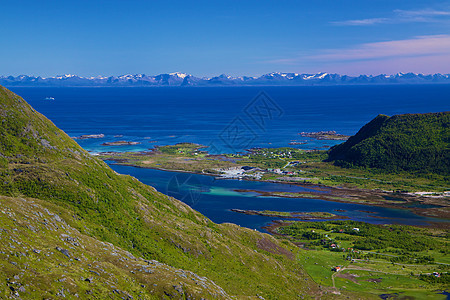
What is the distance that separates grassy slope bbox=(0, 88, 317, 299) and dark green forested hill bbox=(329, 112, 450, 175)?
10950 centimetres

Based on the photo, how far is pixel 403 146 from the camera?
171 meters

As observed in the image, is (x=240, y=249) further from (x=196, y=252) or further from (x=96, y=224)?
(x=96, y=224)

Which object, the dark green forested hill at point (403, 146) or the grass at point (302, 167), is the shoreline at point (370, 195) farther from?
the dark green forested hill at point (403, 146)

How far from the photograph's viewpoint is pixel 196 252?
59281 millimetres

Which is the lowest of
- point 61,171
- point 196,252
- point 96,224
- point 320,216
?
point 320,216

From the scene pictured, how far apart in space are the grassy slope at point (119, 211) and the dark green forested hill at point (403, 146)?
10950 centimetres

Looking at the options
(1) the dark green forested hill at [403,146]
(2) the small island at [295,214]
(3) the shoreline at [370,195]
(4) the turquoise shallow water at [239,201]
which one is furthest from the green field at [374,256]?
(1) the dark green forested hill at [403,146]

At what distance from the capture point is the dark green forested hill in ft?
532

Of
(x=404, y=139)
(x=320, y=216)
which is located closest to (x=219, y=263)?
(x=320, y=216)

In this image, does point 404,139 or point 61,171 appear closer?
point 61,171

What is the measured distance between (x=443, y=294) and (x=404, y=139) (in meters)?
119

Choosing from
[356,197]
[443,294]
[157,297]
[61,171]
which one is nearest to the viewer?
[157,297]

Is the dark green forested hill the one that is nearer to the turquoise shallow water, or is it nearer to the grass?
the grass

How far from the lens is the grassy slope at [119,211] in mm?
51438
